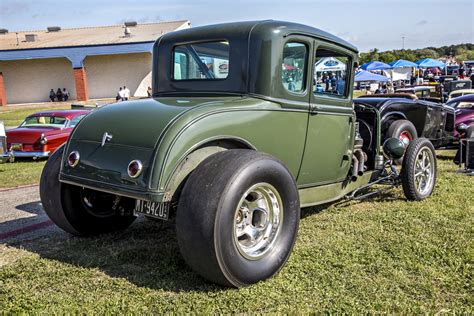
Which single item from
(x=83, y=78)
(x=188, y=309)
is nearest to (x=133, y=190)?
(x=188, y=309)

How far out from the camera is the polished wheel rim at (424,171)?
19.5ft

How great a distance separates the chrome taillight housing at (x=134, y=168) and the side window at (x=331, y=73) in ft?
6.23

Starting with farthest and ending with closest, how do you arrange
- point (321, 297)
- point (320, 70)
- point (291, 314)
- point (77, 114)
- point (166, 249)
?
point (77, 114)
point (320, 70)
point (166, 249)
point (321, 297)
point (291, 314)

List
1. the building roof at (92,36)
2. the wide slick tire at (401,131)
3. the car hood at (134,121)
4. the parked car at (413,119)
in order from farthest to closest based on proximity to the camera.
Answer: the building roof at (92,36) → the parked car at (413,119) → the wide slick tire at (401,131) → the car hood at (134,121)

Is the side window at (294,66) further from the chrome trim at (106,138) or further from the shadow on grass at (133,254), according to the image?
the shadow on grass at (133,254)

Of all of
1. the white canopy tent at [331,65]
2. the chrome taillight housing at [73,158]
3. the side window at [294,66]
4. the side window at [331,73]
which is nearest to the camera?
the chrome taillight housing at [73,158]

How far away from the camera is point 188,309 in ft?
10.2

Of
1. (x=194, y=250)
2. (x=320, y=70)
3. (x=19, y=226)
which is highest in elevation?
(x=320, y=70)

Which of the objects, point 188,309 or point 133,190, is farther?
point 133,190

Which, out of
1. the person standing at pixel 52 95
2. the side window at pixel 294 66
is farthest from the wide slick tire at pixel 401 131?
the person standing at pixel 52 95

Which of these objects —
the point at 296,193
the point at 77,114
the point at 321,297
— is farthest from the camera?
the point at 77,114

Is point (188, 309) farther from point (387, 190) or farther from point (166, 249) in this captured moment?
point (387, 190)

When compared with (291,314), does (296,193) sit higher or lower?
higher

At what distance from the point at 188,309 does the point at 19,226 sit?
2.96 meters
